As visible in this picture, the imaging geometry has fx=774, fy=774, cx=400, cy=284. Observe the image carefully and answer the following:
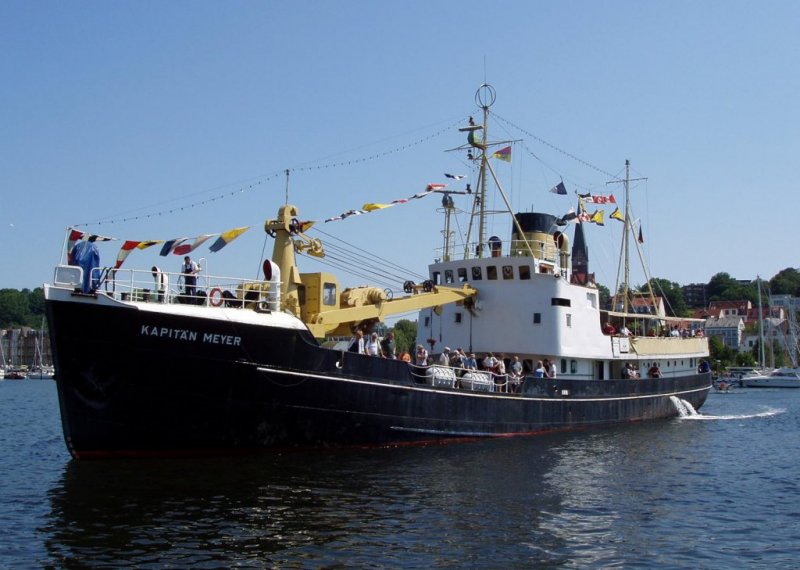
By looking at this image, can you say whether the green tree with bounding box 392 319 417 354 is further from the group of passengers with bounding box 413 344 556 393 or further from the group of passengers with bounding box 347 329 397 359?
the group of passengers with bounding box 347 329 397 359

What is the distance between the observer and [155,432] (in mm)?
17016

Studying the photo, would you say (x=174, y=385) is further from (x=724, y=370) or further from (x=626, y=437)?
(x=724, y=370)

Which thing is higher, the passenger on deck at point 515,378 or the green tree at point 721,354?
the green tree at point 721,354

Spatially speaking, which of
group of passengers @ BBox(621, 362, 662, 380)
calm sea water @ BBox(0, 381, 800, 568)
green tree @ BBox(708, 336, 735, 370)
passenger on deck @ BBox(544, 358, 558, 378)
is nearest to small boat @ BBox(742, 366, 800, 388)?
green tree @ BBox(708, 336, 735, 370)

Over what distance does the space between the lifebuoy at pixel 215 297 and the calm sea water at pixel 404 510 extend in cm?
356

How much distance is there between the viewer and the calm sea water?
11.4 meters

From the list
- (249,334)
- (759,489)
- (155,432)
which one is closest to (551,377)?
(759,489)

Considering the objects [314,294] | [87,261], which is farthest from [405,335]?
[87,261]

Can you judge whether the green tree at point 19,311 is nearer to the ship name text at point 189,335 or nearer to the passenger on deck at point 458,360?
the passenger on deck at point 458,360

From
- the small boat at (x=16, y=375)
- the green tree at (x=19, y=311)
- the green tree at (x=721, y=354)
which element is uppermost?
the green tree at (x=19, y=311)

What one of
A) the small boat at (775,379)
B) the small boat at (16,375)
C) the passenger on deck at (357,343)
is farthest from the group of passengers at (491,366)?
the small boat at (16,375)

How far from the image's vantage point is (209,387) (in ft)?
56.6

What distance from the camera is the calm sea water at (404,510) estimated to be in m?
11.4

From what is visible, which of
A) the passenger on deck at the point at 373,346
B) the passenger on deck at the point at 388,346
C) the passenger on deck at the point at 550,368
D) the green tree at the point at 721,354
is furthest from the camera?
the green tree at the point at 721,354
